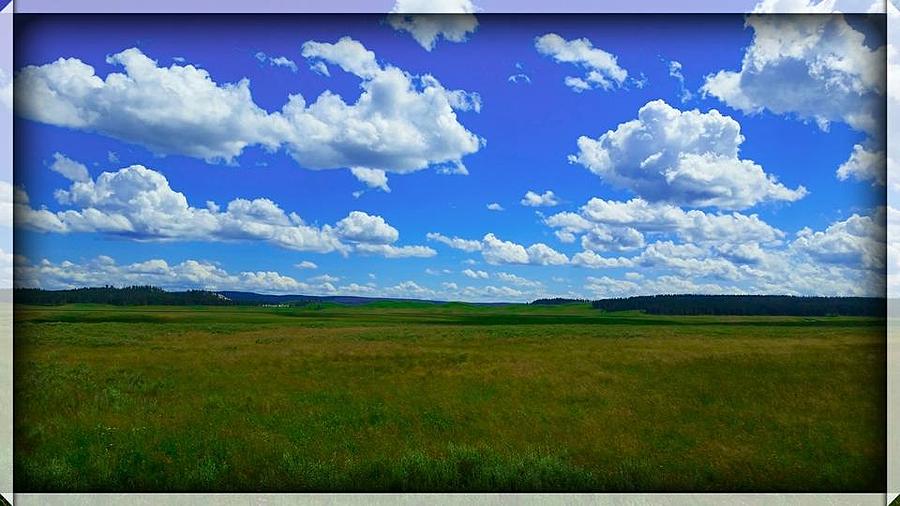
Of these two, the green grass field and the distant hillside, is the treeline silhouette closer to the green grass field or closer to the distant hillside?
the green grass field

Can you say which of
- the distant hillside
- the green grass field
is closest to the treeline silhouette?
the green grass field

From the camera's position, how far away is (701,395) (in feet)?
36.7

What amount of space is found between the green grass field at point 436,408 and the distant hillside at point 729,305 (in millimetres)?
373

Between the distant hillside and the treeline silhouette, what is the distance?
938 cm

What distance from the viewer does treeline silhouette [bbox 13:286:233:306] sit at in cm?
1007

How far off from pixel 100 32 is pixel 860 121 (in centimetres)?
1356

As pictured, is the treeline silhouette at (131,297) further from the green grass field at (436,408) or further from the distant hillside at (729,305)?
the distant hillside at (729,305)

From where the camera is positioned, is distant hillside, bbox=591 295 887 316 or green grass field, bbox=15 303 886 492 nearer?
green grass field, bbox=15 303 886 492

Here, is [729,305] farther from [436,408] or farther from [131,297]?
[131,297]

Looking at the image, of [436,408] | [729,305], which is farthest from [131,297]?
[729,305]

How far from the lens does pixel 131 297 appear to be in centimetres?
1217

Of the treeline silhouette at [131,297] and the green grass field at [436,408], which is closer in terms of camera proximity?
the green grass field at [436,408]

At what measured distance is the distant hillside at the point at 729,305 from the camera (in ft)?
34.4

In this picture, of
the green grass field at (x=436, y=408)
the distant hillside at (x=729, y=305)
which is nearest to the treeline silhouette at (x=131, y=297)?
the green grass field at (x=436, y=408)
